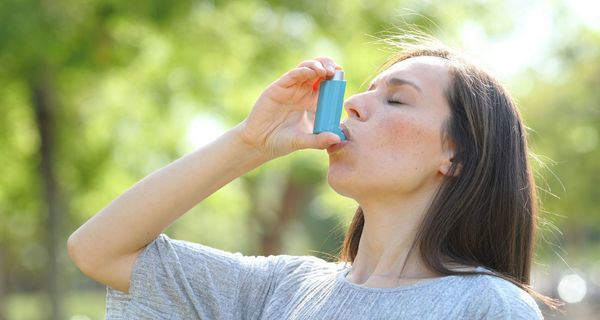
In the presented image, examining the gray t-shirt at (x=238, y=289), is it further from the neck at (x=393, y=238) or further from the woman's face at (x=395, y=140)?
the woman's face at (x=395, y=140)

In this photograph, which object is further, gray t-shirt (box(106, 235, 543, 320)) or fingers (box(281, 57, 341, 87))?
fingers (box(281, 57, 341, 87))

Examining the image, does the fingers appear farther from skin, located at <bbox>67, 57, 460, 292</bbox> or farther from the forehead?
the forehead

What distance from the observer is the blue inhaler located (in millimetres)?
2547

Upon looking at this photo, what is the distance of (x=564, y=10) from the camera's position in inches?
523

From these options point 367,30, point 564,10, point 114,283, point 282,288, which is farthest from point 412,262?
point 564,10

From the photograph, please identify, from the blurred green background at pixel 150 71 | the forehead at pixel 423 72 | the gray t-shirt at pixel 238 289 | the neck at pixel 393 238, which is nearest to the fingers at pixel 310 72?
the forehead at pixel 423 72

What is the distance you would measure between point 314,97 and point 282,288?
55 centimetres

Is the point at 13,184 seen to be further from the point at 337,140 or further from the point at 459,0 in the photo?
the point at 337,140

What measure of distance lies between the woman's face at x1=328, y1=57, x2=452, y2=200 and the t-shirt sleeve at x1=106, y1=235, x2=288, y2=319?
0.44m

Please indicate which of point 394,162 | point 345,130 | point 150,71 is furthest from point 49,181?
point 394,162

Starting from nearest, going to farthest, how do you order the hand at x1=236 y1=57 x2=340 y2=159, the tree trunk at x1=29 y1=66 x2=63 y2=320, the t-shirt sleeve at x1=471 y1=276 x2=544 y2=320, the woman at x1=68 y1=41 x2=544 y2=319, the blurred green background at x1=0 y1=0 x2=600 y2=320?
1. the t-shirt sleeve at x1=471 y1=276 x2=544 y2=320
2. the woman at x1=68 y1=41 x2=544 y2=319
3. the hand at x1=236 y1=57 x2=340 y2=159
4. the blurred green background at x1=0 y1=0 x2=600 y2=320
5. the tree trunk at x1=29 y1=66 x2=63 y2=320

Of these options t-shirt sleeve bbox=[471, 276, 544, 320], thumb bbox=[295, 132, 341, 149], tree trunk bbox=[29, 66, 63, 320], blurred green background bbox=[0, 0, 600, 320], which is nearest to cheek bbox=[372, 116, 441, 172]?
thumb bbox=[295, 132, 341, 149]

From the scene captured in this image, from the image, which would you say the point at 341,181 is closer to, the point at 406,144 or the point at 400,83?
the point at 406,144

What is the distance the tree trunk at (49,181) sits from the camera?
10.9m
